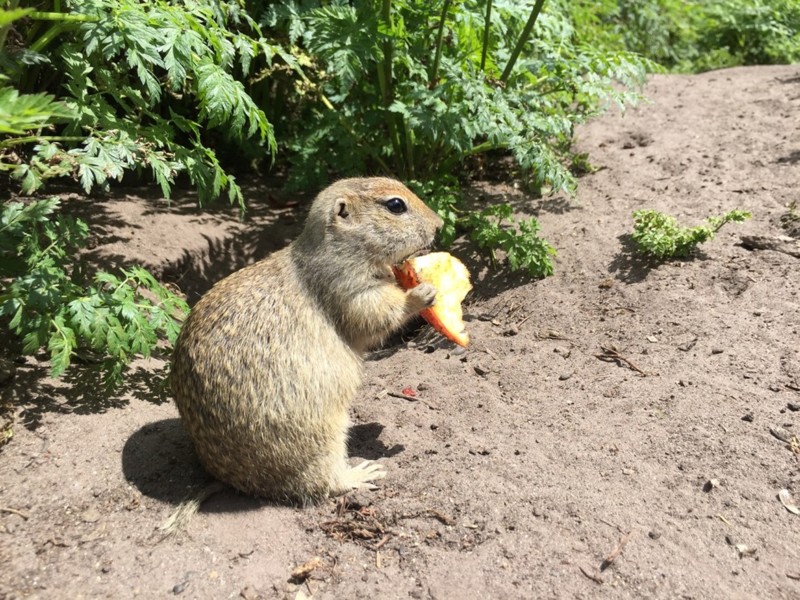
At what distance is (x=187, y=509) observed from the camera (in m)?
4.17

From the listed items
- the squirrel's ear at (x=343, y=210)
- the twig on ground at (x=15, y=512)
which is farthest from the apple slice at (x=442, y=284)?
the twig on ground at (x=15, y=512)

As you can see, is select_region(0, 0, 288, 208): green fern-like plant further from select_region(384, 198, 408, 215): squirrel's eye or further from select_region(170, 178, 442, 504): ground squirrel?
select_region(384, 198, 408, 215): squirrel's eye

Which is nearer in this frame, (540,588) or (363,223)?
(540,588)

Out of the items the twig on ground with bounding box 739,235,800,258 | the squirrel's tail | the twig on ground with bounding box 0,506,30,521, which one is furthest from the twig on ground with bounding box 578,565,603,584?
the twig on ground with bounding box 739,235,800,258

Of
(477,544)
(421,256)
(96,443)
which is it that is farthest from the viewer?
(421,256)

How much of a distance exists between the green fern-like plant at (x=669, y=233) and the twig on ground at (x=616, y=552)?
2826mm

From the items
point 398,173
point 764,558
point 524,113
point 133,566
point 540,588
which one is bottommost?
point 133,566

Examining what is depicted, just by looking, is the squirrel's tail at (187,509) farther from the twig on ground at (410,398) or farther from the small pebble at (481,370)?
the small pebble at (481,370)

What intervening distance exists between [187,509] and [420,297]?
6.35 ft

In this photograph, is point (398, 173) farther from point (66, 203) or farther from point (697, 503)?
point (697, 503)

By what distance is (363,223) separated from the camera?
4855mm

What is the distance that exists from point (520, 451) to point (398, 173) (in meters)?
3.51

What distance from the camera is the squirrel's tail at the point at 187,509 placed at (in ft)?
13.3

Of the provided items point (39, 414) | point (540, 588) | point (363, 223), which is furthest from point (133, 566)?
point (363, 223)
